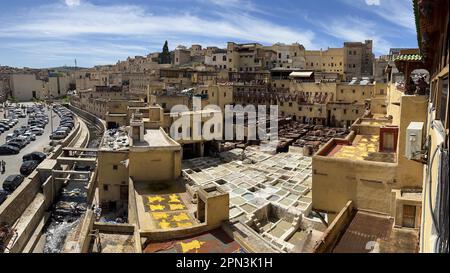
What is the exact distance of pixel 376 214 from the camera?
1214 centimetres

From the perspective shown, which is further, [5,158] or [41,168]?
[5,158]

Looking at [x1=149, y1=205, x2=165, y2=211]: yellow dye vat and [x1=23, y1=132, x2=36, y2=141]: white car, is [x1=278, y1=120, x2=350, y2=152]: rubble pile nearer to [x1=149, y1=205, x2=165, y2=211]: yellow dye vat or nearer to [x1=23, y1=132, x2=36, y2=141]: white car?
[x1=149, y1=205, x2=165, y2=211]: yellow dye vat

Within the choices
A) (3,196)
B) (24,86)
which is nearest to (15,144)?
(3,196)

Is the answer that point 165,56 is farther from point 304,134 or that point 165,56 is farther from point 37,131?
point 304,134

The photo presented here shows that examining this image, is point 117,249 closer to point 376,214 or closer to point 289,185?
point 376,214

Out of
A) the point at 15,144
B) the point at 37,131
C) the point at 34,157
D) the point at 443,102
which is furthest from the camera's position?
the point at 37,131

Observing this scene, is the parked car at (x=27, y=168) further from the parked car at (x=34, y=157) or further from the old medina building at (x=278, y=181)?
the old medina building at (x=278, y=181)

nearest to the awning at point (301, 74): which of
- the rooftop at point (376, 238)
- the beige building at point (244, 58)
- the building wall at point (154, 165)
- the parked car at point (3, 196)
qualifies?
the beige building at point (244, 58)

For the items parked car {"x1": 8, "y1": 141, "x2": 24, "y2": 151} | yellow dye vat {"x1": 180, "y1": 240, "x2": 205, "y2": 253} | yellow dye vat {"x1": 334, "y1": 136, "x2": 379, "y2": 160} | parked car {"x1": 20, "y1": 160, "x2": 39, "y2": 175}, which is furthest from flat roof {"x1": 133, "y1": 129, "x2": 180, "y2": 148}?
parked car {"x1": 8, "y1": 141, "x2": 24, "y2": 151}

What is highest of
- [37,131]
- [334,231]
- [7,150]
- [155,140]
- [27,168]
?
[155,140]
